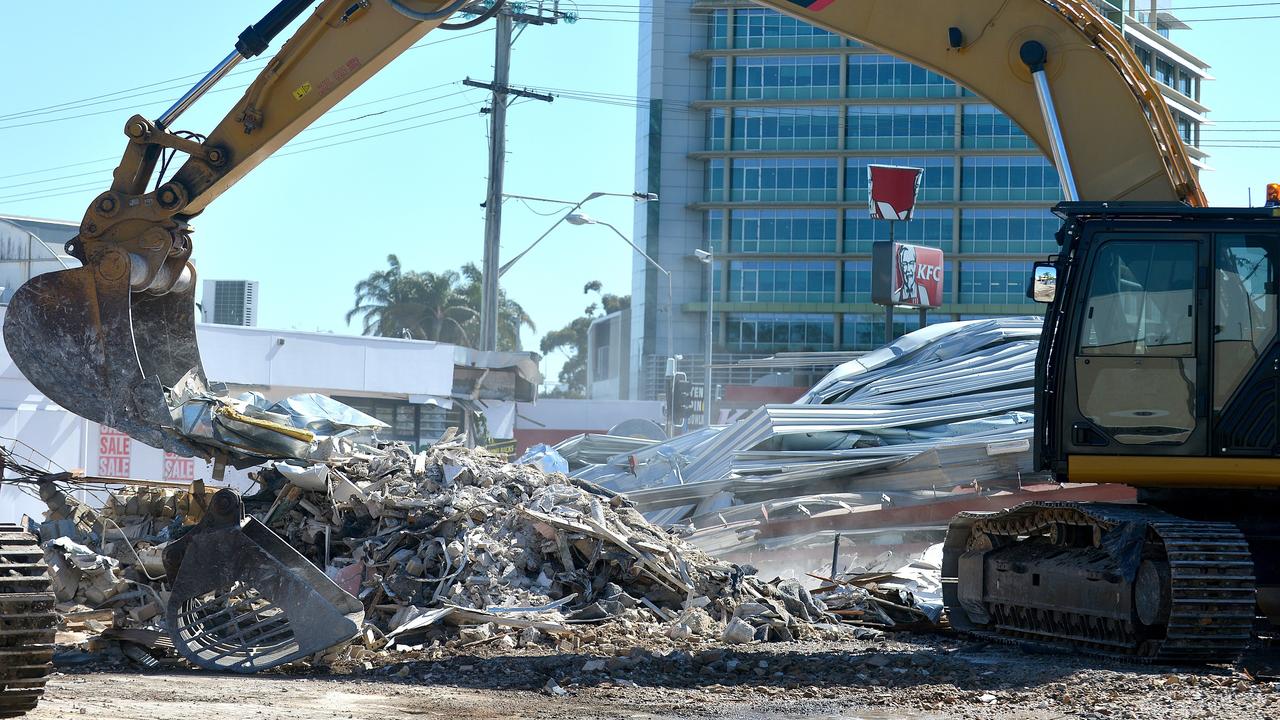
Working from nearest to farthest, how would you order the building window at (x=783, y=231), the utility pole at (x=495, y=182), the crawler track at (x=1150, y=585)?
the crawler track at (x=1150, y=585) → the utility pole at (x=495, y=182) → the building window at (x=783, y=231)

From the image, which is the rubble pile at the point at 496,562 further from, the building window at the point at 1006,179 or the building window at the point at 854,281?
the building window at the point at 1006,179

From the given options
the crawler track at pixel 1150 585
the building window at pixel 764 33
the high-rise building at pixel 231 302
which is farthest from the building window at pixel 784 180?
the crawler track at pixel 1150 585

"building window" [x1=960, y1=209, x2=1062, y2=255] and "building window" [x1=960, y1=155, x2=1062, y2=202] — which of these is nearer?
"building window" [x1=960, y1=155, x2=1062, y2=202]

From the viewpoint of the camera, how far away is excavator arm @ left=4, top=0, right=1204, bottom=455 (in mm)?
9672

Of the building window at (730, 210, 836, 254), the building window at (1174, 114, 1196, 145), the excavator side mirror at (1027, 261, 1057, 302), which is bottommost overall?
the excavator side mirror at (1027, 261, 1057, 302)

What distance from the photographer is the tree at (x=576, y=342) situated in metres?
119

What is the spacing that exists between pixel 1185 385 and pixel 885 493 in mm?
8643

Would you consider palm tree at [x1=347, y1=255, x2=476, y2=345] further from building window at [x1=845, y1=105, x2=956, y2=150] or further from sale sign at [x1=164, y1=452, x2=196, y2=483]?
sale sign at [x1=164, y1=452, x2=196, y2=483]

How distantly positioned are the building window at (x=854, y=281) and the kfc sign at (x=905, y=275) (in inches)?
1222

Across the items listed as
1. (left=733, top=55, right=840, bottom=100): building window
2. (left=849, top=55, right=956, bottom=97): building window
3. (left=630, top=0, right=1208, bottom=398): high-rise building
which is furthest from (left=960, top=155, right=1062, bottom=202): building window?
(left=733, top=55, right=840, bottom=100): building window

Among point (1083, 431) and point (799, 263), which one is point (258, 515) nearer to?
point (1083, 431)

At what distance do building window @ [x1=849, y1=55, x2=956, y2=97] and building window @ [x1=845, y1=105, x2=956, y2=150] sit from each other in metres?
0.81

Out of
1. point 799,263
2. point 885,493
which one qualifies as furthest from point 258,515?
point 799,263

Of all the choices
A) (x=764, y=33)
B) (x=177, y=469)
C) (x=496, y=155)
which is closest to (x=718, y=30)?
(x=764, y=33)
